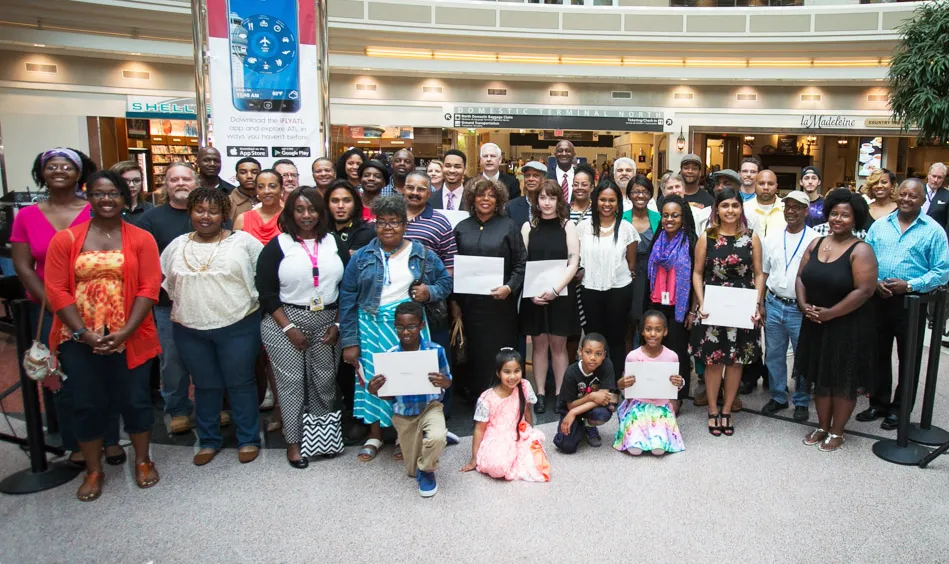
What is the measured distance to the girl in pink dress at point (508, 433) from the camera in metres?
3.65

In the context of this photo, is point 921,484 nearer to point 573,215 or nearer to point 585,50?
point 573,215

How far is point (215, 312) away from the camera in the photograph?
3.65 meters

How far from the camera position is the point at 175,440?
14.0ft

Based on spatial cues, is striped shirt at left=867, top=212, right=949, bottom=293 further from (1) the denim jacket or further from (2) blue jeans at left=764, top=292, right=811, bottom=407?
(1) the denim jacket

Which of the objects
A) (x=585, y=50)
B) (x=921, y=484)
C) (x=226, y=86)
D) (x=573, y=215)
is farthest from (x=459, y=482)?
(x=585, y=50)

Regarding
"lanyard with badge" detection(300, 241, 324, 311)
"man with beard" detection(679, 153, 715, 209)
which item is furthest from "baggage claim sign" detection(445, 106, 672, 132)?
"lanyard with badge" detection(300, 241, 324, 311)

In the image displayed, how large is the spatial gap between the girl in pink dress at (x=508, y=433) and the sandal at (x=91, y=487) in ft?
6.92

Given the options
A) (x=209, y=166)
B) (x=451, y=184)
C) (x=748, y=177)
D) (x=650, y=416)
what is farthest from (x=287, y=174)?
(x=748, y=177)

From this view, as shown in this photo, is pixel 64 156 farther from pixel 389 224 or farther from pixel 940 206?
pixel 940 206

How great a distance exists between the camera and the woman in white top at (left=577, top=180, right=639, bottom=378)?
4582 mm

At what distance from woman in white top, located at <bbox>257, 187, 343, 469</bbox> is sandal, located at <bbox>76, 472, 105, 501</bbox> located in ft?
3.45

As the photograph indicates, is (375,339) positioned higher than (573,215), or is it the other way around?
(573,215)

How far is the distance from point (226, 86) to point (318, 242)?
275cm

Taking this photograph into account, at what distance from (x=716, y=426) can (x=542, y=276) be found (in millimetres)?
1641
